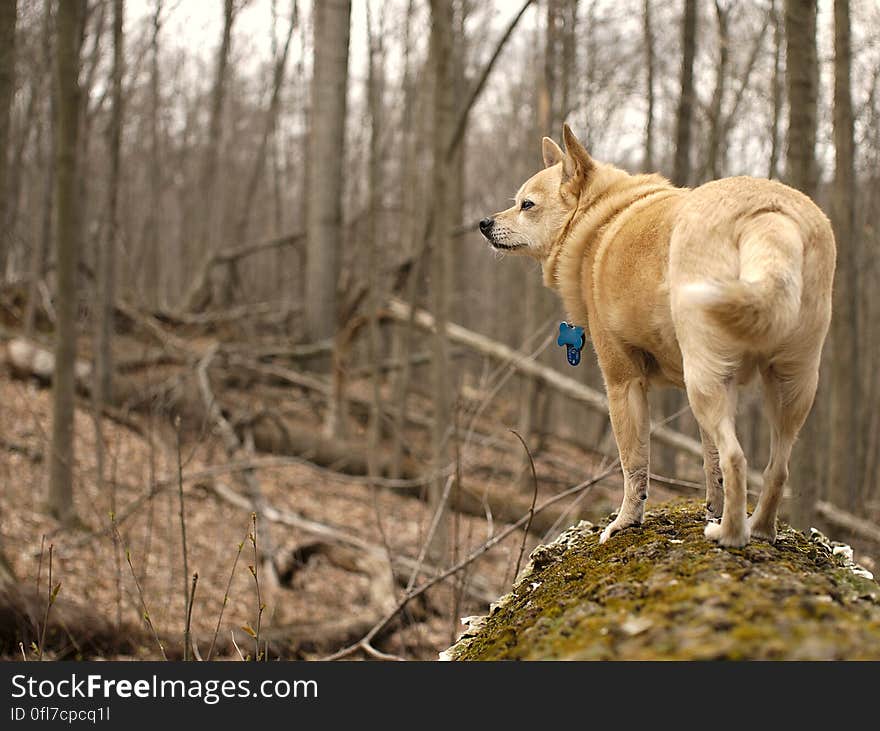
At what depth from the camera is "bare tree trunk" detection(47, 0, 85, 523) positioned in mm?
7941

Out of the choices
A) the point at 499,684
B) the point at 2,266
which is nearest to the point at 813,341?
the point at 499,684

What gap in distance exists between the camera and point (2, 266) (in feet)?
40.7

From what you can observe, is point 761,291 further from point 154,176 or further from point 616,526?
point 154,176

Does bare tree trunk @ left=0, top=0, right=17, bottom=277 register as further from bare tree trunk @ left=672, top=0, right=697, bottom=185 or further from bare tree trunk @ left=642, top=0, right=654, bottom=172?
bare tree trunk @ left=642, top=0, right=654, bottom=172

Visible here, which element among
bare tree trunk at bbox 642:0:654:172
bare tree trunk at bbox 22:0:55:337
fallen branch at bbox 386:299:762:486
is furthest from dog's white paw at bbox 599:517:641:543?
bare tree trunk at bbox 22:0:55:337

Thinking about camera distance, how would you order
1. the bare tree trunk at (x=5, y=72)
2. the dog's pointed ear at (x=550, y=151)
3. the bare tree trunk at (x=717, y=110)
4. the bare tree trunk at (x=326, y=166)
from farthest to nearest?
the bare tree trunk at (x=326, y=166) → the bare tree trunk at (x=717, y=110) → the bare tree trunk at (x=5, y=72) → the dog's pointed ear at (x=550, y=151)

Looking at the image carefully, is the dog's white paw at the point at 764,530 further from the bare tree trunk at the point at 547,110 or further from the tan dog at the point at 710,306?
the bare tree trunk at the point at 547,110

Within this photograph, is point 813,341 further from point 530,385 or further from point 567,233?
point 530,385

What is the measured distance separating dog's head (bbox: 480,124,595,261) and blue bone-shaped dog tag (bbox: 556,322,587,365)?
1.54ft

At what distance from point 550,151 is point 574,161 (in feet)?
1.80

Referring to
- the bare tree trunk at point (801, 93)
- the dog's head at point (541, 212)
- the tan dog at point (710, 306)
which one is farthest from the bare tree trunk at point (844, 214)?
the tan dog at point (710, 306)

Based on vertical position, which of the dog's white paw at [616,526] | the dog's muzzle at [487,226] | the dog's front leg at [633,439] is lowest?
the dog's white paw at [616,526]

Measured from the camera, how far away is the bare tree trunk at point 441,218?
733 centimetres

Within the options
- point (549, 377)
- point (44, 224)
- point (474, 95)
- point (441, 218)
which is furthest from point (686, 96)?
point (44, 224)
